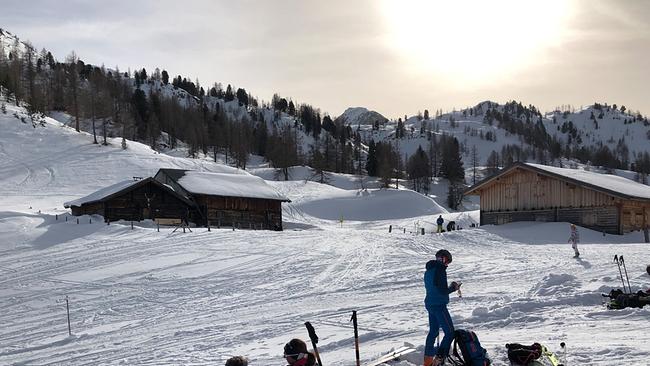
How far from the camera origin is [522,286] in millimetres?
15984

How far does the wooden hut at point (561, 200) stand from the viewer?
34.6 meters

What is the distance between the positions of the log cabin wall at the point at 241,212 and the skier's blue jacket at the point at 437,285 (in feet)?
121

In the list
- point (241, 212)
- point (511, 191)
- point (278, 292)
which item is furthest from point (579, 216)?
point (241, 212)

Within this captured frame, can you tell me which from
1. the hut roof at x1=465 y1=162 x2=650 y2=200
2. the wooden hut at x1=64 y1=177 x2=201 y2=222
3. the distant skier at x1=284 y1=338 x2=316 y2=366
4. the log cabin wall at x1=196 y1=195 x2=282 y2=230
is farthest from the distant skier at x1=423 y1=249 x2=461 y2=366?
the log cabin wall at x1=196 y1=195 x2=282 y2=230

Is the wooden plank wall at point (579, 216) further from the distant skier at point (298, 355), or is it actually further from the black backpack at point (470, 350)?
the distant skier at point (298, 355)

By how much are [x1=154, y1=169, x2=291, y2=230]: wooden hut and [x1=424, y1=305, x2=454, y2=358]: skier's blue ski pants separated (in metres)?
36.3

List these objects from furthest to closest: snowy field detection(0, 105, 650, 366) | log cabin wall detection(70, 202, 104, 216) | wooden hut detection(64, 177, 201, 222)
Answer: log cabin wall detection(70, 202, 104, 216), wooden hut detection(64, 177, 201, 222), snowy field detection(0, 105, 650, 366)

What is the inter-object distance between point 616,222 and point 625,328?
27149 mm

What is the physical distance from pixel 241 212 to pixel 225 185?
2716 mm

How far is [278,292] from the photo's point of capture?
57.7 ft

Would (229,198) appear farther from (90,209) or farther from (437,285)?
(437,285)

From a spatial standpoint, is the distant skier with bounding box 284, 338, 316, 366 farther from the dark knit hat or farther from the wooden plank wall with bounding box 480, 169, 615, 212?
the wooden plank wall with bounding box 480, 169, 615, 212

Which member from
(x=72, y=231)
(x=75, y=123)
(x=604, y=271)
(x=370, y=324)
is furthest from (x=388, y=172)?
(x=370, y=324)

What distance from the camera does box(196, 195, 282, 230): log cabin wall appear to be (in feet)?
150
